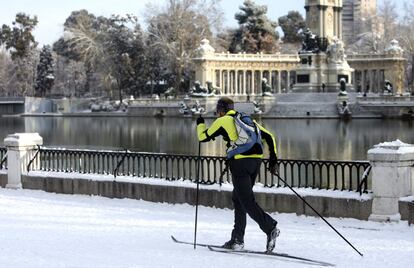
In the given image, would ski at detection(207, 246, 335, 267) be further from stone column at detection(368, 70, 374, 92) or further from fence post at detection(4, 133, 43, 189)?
stone column at detection(368, 70, 374, 92)

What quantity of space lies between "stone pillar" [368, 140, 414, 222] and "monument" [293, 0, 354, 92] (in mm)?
61883

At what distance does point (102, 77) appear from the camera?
318ft

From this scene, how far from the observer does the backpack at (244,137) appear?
28.7 feet

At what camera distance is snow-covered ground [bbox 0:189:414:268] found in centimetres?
844

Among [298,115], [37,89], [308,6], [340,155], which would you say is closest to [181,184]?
[340,155]

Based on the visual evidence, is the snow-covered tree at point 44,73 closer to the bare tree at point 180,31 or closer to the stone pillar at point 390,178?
the bare tree at point 180,31

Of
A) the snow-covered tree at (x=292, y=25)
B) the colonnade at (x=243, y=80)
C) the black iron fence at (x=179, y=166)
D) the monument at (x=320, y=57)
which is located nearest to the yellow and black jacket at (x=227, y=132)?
the black iron fence at (x=179, y=166)

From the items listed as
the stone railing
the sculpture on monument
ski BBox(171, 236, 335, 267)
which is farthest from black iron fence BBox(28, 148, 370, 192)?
the stone railing

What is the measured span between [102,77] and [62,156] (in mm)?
81176

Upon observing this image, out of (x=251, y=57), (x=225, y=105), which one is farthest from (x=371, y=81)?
(x=225, y=105)

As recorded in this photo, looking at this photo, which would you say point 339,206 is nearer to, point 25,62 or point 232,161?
point 232,161

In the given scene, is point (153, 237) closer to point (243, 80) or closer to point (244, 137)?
point (244, 137)

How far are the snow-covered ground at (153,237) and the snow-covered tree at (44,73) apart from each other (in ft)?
315

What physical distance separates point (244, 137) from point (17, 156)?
27.3ft
